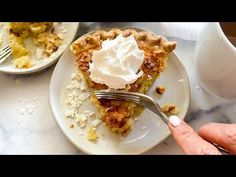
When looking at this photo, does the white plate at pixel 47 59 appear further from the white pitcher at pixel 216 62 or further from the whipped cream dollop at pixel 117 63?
the white pitcher at pixel 216 62

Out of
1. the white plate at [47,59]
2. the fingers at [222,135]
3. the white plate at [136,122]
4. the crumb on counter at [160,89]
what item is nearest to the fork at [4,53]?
the white plate at [47,59]

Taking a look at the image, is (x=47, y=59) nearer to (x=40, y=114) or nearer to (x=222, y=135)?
(x=40, y=114)

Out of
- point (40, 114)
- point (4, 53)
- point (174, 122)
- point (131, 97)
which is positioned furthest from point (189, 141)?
point (4, 53)

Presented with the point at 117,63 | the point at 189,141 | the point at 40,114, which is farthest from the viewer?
the point at 40,114

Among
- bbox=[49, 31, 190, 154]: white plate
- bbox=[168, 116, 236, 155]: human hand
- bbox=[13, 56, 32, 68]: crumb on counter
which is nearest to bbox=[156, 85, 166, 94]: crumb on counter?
bbox=[49, 31, 190, 154]: white plate

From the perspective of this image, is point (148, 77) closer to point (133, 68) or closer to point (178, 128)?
point (133, 68)
